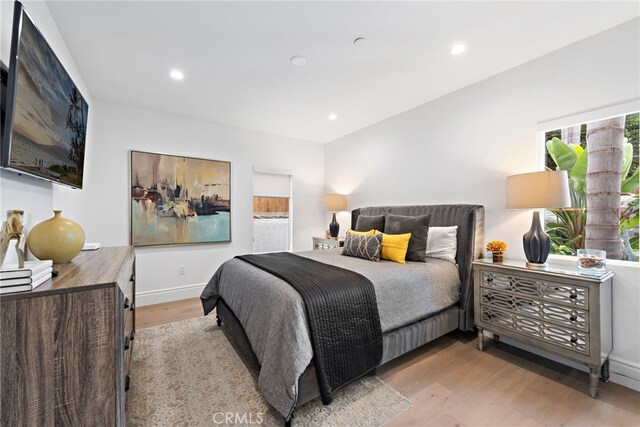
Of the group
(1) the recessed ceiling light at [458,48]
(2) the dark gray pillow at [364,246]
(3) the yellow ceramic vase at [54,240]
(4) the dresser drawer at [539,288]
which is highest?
(1) the recessed ceiling light at [458,48]

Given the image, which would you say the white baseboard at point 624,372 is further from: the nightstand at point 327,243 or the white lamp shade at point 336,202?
the white lamp shade at point 336,202

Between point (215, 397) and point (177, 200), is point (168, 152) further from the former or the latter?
point (215, 397)

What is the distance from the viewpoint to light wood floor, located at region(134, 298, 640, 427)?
1553 mm

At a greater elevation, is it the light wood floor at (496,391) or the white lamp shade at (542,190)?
the white lamp shade at (542,190)

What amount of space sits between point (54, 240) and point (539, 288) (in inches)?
123

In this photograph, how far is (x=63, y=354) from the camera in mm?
918

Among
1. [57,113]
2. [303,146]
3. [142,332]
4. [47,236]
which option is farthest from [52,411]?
[303,146]

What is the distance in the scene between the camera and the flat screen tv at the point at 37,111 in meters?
1.11

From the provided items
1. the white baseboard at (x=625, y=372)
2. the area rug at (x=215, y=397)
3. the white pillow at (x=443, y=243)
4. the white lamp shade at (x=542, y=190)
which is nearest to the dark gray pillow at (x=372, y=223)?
the white pillow at (x=443, y=243)

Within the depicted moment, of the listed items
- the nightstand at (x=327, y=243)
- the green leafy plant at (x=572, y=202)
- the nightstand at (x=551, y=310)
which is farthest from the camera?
the nightstand at (x=327, y=243)

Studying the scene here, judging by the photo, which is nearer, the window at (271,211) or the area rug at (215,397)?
the area rug at (215,397)

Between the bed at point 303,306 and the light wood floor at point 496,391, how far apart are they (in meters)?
0.18

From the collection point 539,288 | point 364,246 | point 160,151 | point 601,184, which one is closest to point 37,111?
point 160,151

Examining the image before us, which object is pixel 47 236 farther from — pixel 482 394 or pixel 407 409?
pixel 482 394
